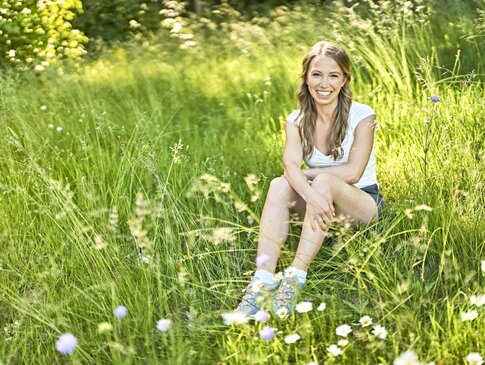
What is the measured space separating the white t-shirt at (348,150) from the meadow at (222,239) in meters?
0.16

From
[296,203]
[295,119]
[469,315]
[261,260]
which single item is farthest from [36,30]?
[469,315]

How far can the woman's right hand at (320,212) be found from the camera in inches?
104

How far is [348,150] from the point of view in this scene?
3.08 metres

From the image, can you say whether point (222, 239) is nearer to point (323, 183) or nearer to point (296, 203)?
point (296, 203)

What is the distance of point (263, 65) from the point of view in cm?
517

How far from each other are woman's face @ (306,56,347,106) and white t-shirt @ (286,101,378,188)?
11cm

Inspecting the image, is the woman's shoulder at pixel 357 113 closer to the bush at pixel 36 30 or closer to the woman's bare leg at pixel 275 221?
the woman's bare leg at pixel 275 221

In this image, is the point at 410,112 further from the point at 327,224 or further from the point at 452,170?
the point at 327,224

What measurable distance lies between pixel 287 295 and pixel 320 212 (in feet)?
1.15

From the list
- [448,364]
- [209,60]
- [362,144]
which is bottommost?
[209,60]

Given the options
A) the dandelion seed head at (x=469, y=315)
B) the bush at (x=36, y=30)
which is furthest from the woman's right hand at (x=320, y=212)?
the bush at (x=36, y=30)

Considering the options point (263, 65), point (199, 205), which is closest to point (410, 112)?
point (199, 205)

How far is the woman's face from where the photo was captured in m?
3.00

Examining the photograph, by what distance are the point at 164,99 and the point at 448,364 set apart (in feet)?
10.0
